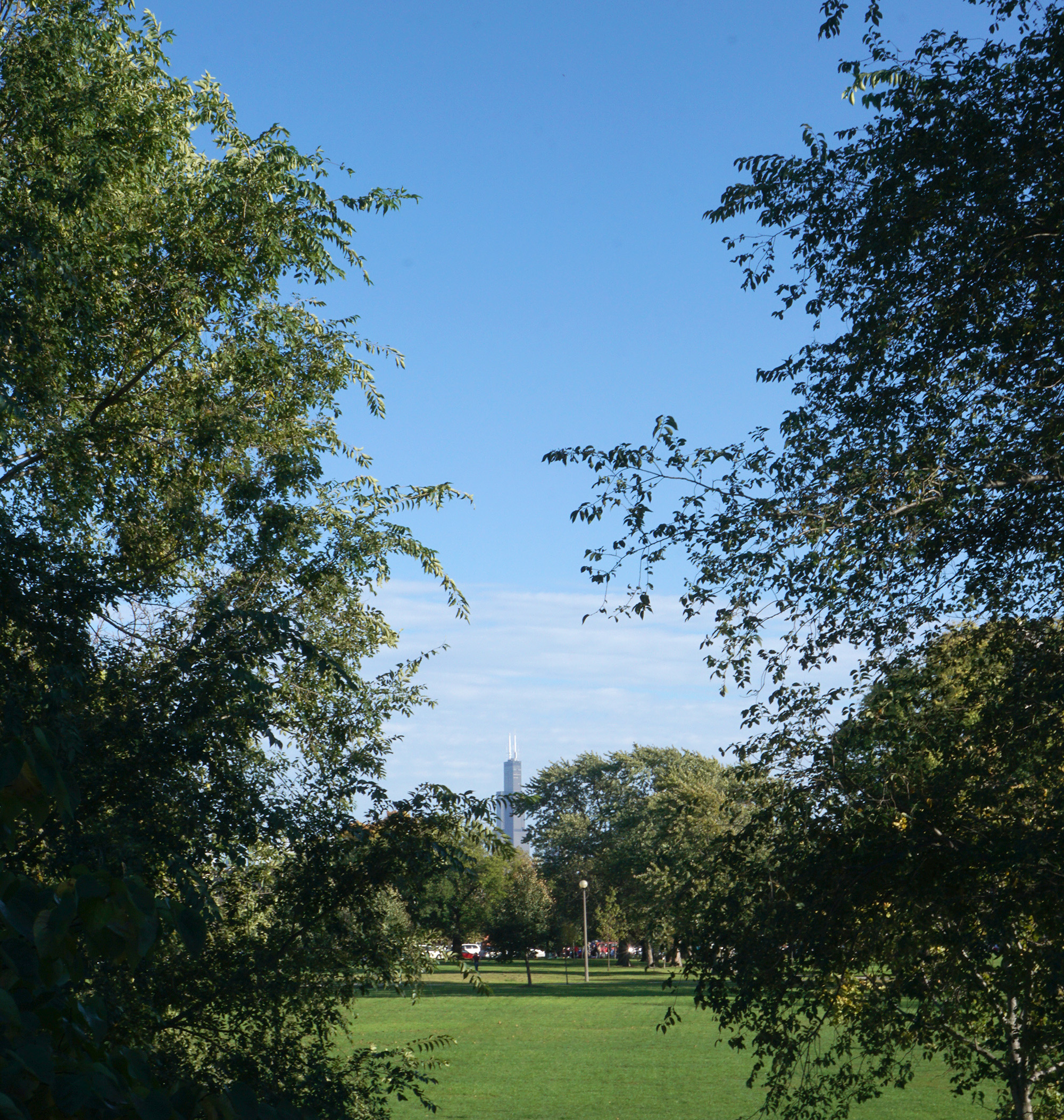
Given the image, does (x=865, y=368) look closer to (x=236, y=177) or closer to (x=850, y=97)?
(x=850, y=97)

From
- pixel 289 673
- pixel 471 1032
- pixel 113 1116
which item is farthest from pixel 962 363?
pixel 471 1032

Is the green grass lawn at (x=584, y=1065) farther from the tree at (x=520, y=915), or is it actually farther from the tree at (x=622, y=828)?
the tree at (x=520, y=915)

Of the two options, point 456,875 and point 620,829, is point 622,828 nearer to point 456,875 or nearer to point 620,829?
point 620,829

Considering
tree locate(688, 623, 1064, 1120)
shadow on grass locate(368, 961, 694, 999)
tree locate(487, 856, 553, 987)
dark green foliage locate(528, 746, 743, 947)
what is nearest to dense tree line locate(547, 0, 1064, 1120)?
tree locate(688, 623, 1064, 1120)

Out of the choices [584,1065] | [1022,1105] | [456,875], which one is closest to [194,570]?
[456,875]

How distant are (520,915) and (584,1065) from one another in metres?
31.5

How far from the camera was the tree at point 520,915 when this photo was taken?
2269 inches

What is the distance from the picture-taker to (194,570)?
9836mm

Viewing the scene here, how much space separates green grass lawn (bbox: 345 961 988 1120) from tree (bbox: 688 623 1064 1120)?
5212 mm

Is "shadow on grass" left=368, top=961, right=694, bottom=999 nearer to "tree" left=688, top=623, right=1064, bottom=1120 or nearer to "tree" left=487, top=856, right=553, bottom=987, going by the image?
"tree" left=487, top=856, right=553, bottom=987

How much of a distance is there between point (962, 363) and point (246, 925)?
6154 mm

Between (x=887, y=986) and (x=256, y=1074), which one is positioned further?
(x=887, y=986)

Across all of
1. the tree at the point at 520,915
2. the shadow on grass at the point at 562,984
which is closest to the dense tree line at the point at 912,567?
the shadow on grass at the point at 562,984

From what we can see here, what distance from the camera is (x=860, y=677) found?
7.15 metres
